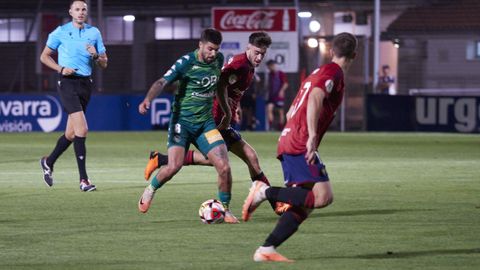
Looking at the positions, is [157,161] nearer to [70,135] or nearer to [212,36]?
[212,36]

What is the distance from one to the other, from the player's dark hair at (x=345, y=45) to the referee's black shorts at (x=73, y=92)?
6.70m

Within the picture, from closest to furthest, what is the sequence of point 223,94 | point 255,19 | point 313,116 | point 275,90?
point 313,116 → point 223,94 → point 275,90 → point 255,19

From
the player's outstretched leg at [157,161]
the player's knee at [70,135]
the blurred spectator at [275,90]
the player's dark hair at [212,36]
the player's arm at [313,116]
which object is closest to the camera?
the player's arm at [313,116]

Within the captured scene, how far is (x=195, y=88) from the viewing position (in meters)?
12.4

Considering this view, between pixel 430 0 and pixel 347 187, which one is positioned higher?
pixel 430 0

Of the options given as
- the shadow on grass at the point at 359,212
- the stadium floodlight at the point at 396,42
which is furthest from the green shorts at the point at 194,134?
the stadium floodlight at the point at 396,42

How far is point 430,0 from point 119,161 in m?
26.0

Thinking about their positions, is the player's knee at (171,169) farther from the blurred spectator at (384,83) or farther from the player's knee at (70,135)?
the blurred spectator at (384,83)

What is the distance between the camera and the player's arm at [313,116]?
9133 mm

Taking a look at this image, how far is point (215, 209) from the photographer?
11.8 m

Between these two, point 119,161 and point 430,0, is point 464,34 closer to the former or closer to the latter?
point 430,0

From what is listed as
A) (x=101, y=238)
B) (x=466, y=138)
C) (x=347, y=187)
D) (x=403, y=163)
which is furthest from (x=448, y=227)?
(x=466, y=138)

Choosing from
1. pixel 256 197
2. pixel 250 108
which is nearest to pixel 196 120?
pixel 256 197

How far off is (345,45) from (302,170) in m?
0.95
